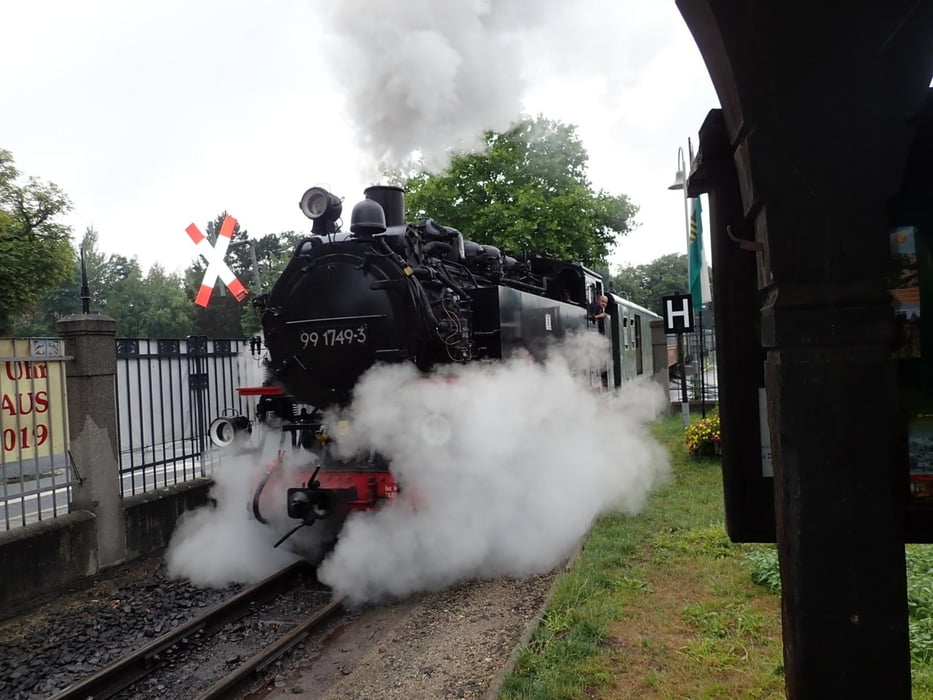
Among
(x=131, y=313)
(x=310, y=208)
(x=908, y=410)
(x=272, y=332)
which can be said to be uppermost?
(x=131, y=313)

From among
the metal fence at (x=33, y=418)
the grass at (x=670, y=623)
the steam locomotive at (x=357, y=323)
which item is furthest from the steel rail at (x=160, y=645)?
the grass at (x=670, y=623)

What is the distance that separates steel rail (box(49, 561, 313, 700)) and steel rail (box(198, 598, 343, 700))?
626mm

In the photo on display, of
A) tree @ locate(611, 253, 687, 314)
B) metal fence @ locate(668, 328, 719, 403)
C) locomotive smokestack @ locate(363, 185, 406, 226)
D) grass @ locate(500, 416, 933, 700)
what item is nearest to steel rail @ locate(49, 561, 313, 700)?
grass @ locate(500, 416, 933, 700)

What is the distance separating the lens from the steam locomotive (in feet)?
18.6

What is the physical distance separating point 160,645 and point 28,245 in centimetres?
2981

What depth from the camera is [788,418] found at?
1.83m

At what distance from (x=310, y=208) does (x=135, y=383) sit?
284 centimetres

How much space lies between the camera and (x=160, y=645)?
174 inches

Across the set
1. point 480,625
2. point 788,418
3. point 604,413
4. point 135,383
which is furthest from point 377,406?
point 604,413

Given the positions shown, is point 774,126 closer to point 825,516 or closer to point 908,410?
point 908,410

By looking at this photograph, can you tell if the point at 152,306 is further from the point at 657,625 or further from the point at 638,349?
the point at 657,625

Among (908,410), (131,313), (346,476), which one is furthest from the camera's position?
(131,313)

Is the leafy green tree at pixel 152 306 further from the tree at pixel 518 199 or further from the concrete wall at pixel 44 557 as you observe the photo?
the concrete wall at pixel 44 557

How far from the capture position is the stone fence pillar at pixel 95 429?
20.1ft
